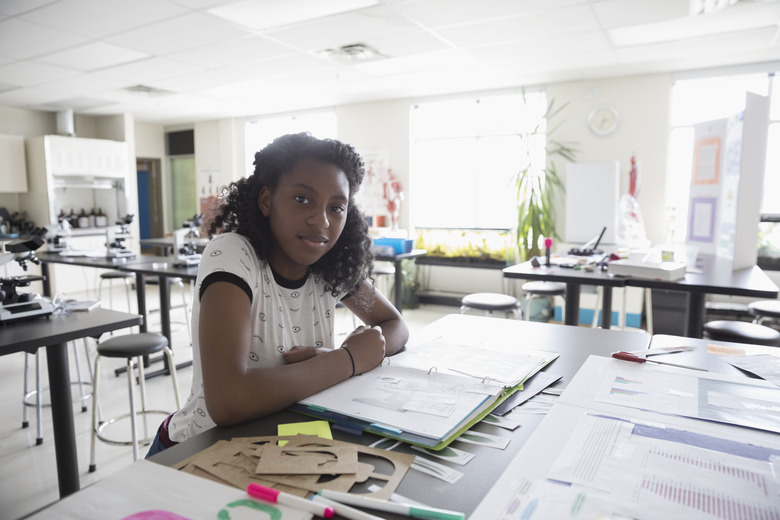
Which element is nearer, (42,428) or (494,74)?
(42,428)

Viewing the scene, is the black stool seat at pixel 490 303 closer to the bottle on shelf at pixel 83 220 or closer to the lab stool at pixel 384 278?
the lab stool at pixel 384 278

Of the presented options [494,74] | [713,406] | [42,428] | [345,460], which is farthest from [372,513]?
[494,74]

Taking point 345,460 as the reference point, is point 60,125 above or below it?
above

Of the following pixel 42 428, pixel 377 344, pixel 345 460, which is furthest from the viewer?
pixel 42 428

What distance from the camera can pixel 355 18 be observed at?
140 inches

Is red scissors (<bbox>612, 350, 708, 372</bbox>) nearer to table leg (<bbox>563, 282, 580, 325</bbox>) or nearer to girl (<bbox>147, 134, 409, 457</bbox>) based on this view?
girl (<bbox>147, 134, 409, 457</bbox>)

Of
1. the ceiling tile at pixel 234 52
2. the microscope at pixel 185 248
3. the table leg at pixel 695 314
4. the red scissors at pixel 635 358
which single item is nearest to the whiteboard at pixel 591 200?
the table leg at pixel 695 314

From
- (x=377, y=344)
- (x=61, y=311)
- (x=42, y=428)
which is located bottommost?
(x=42, y=428)

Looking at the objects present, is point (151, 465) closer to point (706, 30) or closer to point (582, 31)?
point (582, 31)

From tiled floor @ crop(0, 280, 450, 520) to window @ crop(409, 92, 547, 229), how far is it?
3.62 metres

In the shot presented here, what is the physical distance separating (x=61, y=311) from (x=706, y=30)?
4.61 m

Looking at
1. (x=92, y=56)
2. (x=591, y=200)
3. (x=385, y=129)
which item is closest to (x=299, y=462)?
(x=92, y=56)

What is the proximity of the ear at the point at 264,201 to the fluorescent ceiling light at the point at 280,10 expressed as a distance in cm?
253

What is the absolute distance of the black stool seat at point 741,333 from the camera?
242 centimetres
